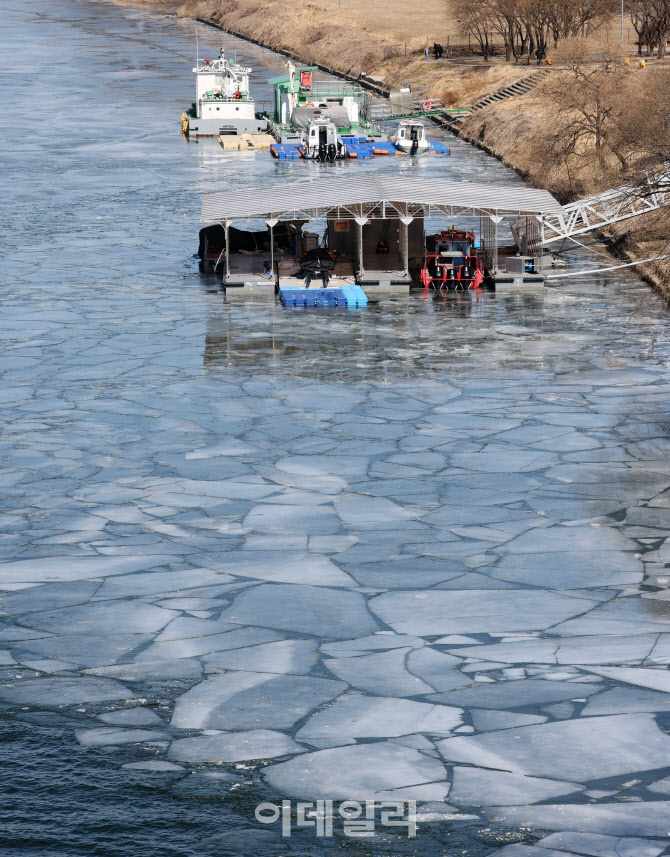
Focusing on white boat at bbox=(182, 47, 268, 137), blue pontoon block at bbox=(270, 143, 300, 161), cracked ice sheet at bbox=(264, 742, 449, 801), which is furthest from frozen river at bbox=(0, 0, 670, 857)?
white boat at bbox=(182, 47, 268, 137)

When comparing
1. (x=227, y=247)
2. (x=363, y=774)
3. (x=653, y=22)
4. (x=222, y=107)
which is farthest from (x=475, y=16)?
(x=363, y=774)

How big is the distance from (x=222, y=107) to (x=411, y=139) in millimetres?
14102

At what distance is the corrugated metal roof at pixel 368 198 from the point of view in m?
38.1

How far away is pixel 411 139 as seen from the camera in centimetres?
7212

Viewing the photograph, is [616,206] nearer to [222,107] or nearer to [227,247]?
[227,247]

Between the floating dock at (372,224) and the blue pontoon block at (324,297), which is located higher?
the floating dock at (372,224)

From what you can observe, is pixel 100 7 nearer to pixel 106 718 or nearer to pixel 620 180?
pixel 620 180

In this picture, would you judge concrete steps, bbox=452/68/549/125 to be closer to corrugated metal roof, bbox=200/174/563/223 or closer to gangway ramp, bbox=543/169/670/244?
gangway ramp, bbox=543/169/670/244

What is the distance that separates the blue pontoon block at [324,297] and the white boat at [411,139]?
114ft

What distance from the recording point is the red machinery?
1576 inches

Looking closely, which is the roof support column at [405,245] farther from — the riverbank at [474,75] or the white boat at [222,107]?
the white boat at [222,107]

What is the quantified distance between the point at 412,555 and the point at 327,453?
539cm

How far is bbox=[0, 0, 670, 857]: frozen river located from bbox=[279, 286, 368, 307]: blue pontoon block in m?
0.83

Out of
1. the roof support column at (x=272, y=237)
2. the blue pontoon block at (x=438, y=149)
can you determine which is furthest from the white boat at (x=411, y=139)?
the roof support column at (x=272, y=237)
